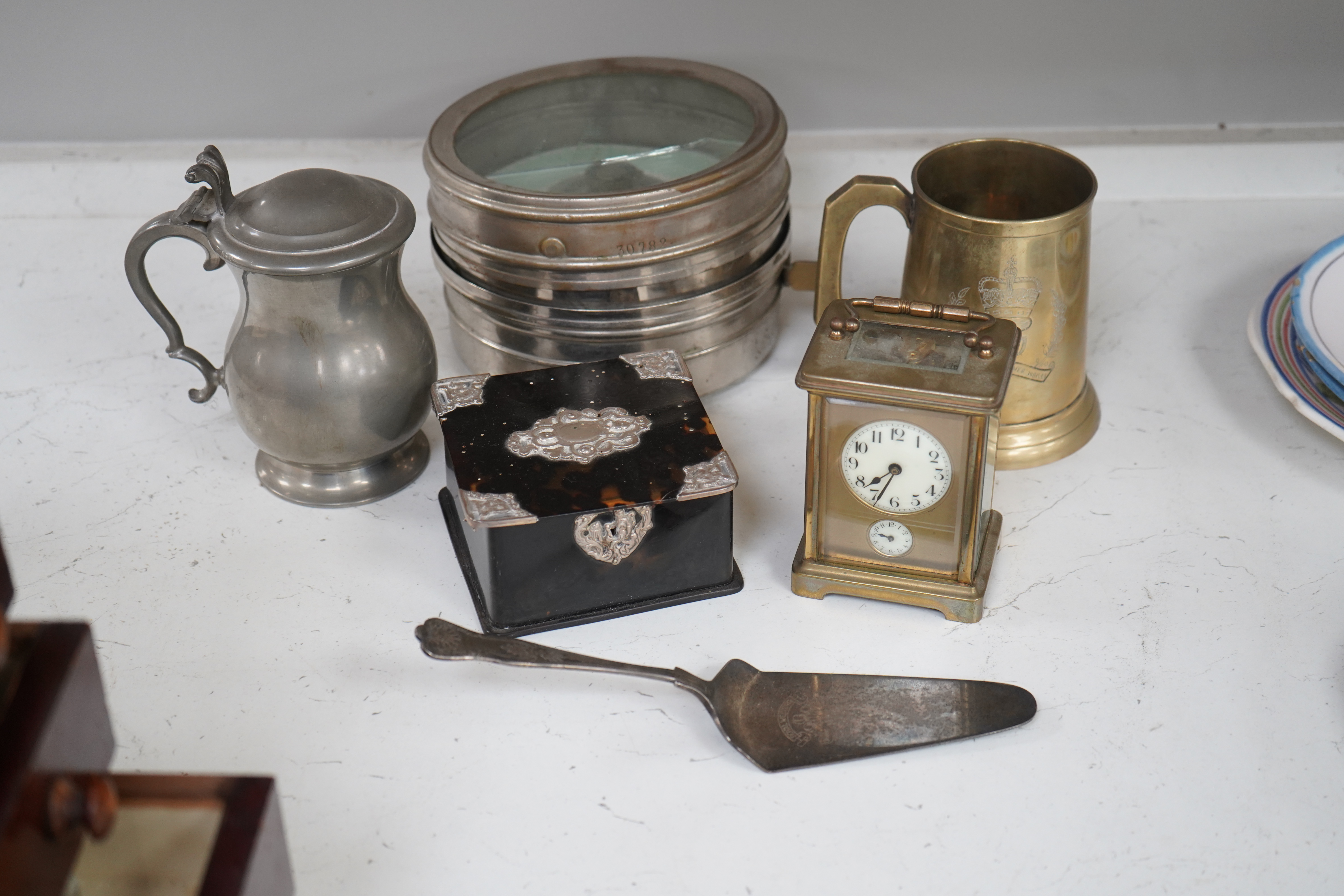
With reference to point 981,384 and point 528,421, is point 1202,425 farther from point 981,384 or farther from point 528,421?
point 528,421

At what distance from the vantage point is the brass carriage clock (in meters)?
0.86

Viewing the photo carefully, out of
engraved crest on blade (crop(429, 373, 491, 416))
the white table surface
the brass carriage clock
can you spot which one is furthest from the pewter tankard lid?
the brass carriage clock

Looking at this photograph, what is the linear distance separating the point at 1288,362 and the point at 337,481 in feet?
2.77

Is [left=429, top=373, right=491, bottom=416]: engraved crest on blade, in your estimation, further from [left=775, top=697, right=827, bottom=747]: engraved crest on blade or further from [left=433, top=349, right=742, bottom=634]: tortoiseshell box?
[left=775, top=697, right=827, bottom=747]: engraved crest on blade

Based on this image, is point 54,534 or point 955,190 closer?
point 54,534

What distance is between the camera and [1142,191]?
1445 mm

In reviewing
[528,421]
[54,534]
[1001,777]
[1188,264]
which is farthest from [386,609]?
[1188,264]

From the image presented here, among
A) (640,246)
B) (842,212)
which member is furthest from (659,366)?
(842,212)

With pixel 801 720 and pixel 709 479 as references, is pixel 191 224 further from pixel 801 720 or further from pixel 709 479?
pixel 801 720

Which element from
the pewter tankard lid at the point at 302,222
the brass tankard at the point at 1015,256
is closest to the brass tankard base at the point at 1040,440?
the brass tankard at the point at 1015,256

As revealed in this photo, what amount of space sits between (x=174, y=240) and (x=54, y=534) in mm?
524

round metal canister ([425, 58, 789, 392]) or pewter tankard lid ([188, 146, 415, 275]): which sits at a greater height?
pewter tankard lid ([188, 146, 415, 275])

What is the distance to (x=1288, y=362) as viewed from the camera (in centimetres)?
110

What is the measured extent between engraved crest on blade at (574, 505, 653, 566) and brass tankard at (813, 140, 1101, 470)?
280mm
